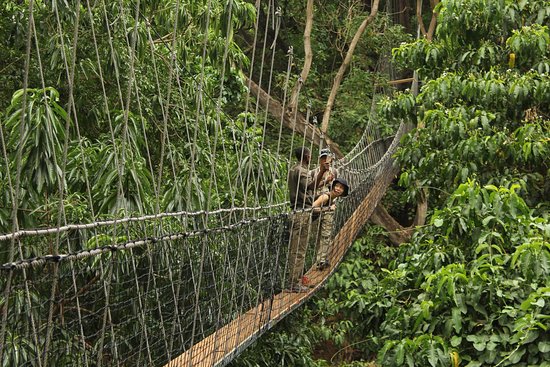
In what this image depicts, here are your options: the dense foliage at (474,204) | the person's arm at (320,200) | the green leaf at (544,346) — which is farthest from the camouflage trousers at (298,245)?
the green leaf at (544,346)

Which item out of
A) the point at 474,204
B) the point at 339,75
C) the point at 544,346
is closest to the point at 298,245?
the point at 474,204

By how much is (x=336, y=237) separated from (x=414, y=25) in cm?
645

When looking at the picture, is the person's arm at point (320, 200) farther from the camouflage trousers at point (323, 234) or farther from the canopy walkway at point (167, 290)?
the canopy walkway at point (167, 290)

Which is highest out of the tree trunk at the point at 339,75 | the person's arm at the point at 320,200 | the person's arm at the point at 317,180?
the person's arm at the point at 317,180

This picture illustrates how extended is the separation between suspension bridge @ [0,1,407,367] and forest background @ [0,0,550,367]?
4cm

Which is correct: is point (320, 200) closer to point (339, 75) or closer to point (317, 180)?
point (317, 180)

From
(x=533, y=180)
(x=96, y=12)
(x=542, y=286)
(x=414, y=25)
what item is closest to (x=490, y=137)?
(x=533, y=180)

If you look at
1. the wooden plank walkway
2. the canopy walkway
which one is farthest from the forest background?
the wooden plank walkway

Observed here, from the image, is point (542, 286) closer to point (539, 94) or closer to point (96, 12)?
point (539, 94)

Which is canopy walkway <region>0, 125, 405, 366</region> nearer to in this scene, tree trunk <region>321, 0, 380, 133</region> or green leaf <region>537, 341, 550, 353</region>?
green leaf <region>537, 341, 550, 353</region>

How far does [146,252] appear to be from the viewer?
2.83 meters

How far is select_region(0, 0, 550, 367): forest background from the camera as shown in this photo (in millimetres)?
3091

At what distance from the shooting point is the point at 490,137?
168 inches

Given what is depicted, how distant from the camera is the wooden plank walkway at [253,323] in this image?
2.94 meters
